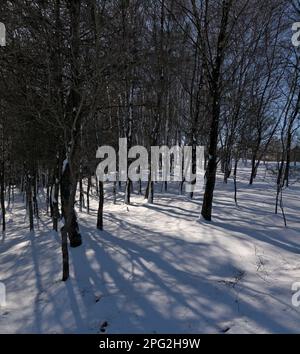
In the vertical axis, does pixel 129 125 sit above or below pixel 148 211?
above

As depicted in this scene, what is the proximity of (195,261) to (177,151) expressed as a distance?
831 inches

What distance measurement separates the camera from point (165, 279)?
6.59 metres

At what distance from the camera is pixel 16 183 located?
36.4 meters

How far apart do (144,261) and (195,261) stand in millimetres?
1044

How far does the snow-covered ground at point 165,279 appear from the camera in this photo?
5.22m

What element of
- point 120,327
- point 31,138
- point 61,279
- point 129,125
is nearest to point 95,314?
point 120,327

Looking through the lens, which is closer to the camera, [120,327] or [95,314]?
[120,327]

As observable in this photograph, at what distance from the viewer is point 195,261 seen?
730 cm

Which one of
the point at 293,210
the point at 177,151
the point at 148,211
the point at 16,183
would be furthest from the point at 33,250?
the point at 16,183

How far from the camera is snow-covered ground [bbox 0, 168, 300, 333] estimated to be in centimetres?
522

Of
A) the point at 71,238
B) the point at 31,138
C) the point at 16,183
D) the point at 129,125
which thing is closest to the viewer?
the point at 71,238
